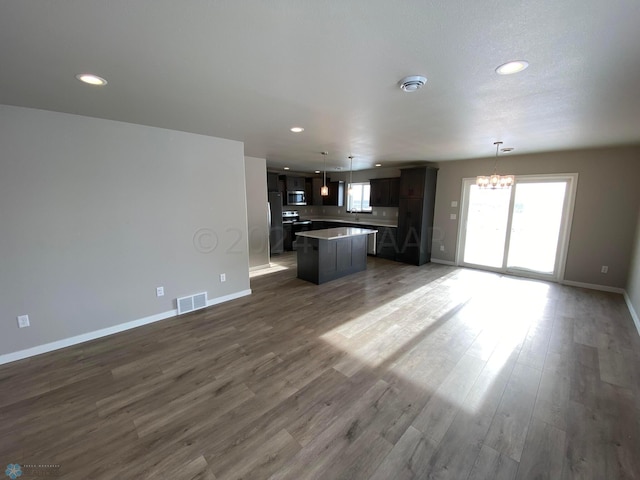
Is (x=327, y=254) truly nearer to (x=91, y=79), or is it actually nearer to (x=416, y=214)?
(x=416, y=214)

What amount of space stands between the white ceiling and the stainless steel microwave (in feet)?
17.0

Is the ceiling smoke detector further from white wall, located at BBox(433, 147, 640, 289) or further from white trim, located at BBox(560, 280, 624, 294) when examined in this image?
white trim, located at BBox(560, 280, 624, 294)

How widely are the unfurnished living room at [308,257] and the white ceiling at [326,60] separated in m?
0.02

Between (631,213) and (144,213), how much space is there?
7351mm

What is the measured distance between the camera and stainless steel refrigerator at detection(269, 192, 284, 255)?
700cm

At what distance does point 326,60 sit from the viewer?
63.9 inches

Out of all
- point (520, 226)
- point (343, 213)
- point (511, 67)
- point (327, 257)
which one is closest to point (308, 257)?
point (327, 257)

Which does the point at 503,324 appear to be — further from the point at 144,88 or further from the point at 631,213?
the point at 144,88

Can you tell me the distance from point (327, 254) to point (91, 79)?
3.84m

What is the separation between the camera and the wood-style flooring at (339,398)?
1.58m

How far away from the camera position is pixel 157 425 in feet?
6.02

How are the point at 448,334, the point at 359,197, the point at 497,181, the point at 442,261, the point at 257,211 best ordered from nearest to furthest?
the point at 448,334
the point at 497,181
the point at 257,211
the point at 442,261
the point at 359,197

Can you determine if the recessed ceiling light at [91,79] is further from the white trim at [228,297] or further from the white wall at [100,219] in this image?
the white trim at [228,297]

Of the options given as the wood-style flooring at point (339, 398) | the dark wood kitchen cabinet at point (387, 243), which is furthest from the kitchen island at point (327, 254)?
the dark wood kitchen cabinet at point (387, 243)
